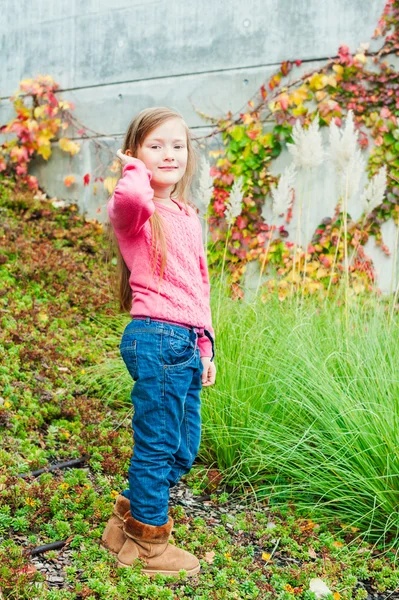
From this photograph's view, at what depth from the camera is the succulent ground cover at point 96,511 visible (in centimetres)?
237

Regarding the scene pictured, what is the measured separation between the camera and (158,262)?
2348 millimetres

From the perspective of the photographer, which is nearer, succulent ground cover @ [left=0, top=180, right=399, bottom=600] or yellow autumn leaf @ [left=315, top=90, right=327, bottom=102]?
succulent ground cover @ [left=0, top=180, right=399, bottom=600]

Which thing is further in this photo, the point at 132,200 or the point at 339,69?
the point at 339,69

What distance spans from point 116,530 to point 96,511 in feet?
0.82

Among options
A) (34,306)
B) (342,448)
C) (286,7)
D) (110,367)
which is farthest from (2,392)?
(286,7)

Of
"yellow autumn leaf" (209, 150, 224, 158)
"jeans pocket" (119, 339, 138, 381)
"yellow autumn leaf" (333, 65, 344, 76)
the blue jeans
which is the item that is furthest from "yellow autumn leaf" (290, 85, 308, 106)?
"jeans pocket" (119, 339, 138, 381)

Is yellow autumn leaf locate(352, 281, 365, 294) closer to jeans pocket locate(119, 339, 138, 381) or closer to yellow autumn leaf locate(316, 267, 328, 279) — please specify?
yellow autumn leaf locate(316, 267, 328, 279)

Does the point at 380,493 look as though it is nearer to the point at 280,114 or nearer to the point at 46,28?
the point at 280,114

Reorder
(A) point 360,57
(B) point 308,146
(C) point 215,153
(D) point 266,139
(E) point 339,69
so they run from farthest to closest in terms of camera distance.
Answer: (C) point 215,153, (D) point 266,139, (E) point 339,69, (A) point 360,57, (B) point 308,146

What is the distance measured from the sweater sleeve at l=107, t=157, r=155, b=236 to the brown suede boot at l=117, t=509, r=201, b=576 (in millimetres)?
1067

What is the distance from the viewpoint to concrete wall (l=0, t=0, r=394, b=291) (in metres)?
5.76

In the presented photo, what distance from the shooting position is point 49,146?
23.7ft

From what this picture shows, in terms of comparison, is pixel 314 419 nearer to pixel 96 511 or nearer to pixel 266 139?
pixel 96 511

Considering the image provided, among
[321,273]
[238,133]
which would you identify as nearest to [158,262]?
[321,273]
